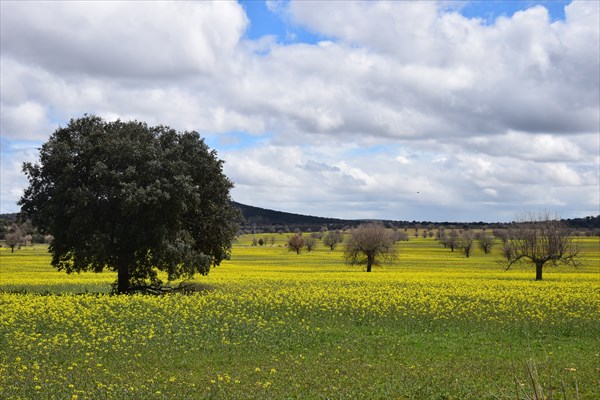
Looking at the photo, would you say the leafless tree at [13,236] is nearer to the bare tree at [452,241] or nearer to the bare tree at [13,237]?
the bare tree at [13,237]

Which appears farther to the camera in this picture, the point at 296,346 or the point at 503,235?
the point at 503,235

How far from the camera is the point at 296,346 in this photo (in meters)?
20.1

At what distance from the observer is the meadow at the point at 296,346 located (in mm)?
14305

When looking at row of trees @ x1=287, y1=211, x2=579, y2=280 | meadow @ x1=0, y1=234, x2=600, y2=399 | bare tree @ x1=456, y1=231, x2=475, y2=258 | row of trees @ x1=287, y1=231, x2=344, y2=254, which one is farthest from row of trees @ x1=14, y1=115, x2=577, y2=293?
row of trees @ x1=287, y1=231, x2=344, y2=254

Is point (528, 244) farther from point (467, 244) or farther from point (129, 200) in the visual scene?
point (467, 244)

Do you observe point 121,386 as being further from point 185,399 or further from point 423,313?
point 423,313

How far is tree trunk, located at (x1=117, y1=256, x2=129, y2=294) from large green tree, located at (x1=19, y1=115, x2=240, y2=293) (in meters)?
0.06

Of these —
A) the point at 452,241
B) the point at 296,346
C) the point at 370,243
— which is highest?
the point at 452,241

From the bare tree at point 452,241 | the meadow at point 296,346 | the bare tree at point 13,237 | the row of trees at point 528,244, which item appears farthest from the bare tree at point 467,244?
the bare tree at point 13,237

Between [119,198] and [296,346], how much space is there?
54.4ft

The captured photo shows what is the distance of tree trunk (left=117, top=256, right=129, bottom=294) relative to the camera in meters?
35.2

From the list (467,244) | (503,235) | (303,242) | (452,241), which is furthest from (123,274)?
(452,241)

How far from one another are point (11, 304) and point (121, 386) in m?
16.0

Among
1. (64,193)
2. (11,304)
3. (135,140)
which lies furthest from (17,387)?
(135,140)
